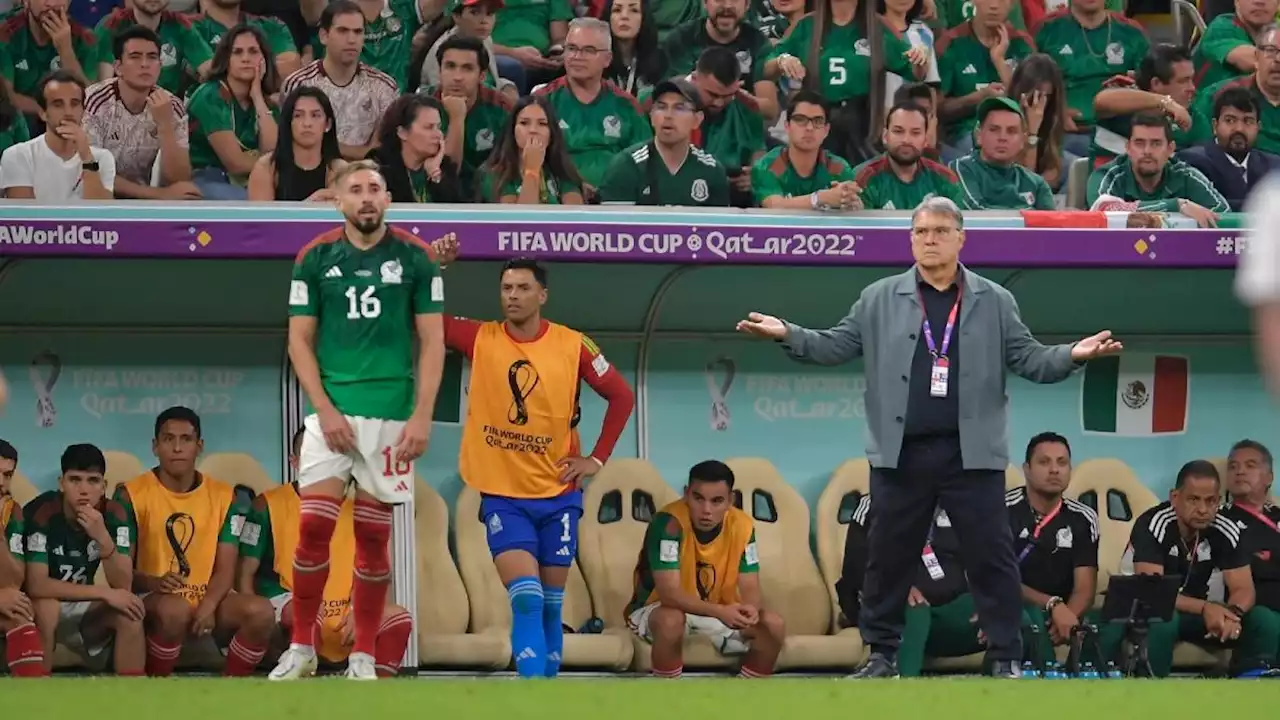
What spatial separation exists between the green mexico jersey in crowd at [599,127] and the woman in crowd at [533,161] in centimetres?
69

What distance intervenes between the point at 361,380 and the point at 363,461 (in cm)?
30

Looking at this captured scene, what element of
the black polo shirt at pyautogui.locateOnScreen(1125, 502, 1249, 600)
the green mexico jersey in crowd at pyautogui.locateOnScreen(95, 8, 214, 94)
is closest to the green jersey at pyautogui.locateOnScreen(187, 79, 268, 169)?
the green mexico jersey in crowd at pyautogui.locateOnScreen(95, 8, 214, 94)

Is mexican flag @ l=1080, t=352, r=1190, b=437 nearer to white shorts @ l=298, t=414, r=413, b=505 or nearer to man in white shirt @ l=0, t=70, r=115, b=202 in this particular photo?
white shorts @ l=298, t=414, r=413, b=505

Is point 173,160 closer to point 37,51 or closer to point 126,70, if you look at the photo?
point 126,70

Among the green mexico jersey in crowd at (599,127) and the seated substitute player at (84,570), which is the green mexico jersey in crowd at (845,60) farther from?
→ the seated substitute player at (84,570)

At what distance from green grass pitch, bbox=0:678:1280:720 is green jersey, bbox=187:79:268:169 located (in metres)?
4.38

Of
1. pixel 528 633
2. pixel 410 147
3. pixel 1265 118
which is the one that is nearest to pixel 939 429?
pixel 528 633

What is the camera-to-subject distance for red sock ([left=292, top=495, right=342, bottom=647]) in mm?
7078

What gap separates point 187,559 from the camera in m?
9.06

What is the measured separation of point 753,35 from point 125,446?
408 cm

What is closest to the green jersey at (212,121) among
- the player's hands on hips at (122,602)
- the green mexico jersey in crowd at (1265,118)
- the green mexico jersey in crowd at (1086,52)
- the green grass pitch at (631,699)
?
the player's hands on hips at (122,602)

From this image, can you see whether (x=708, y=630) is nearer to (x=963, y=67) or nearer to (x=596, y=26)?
(x=596, y=26)

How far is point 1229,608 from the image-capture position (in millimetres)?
9492

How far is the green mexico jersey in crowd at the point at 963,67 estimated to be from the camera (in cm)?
1098
